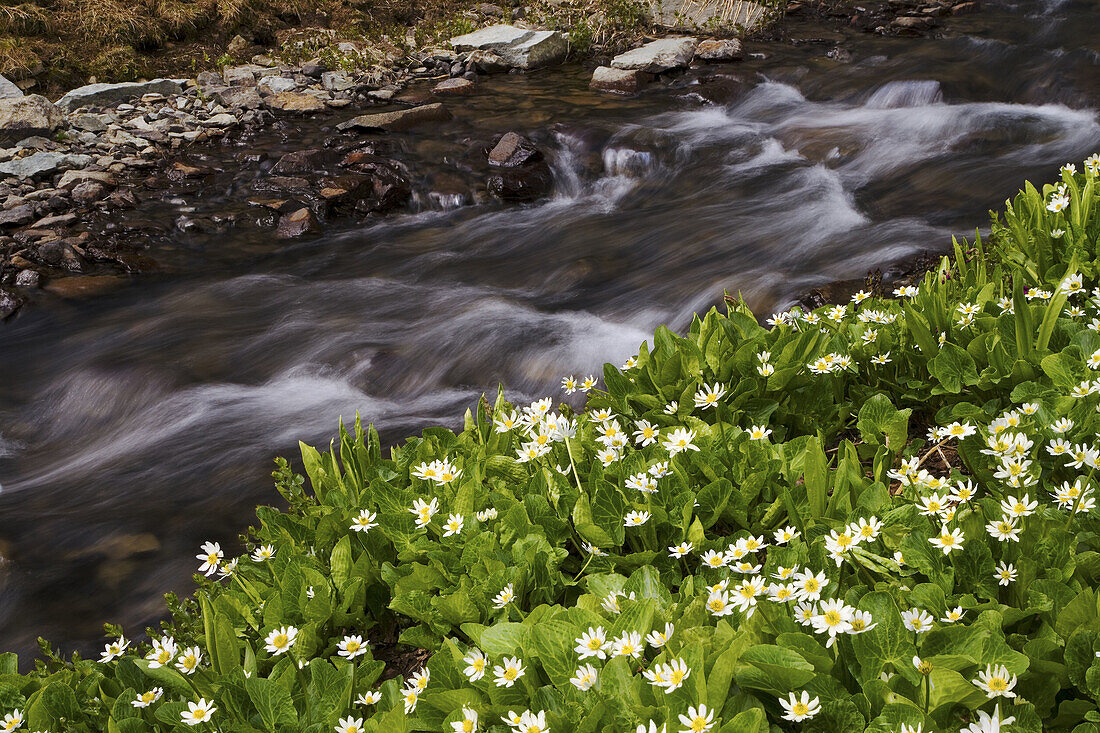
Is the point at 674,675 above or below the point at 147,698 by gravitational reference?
above

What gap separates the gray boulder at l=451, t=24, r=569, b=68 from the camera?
12.0 m

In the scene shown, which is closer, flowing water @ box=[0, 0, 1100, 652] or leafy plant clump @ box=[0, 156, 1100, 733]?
leafy plant clump @ box=[0, 156, 1100, 733]

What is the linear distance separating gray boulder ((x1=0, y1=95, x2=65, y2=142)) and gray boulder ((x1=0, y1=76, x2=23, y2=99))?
230 mm

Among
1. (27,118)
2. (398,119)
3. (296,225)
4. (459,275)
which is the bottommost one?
(459,275)

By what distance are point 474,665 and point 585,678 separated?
289mm

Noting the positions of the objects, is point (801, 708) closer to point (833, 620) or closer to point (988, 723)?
point (833, 620)

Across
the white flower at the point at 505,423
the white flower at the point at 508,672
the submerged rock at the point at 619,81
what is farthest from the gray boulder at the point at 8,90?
the white flower at the point at 508,672

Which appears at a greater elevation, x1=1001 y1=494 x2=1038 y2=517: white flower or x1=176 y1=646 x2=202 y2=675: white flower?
x1=1001 y1=494 x2=1038 y2=517: white flower

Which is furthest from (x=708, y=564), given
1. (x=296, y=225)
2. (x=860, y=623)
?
(x=296, y=225)

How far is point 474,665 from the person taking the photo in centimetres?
202

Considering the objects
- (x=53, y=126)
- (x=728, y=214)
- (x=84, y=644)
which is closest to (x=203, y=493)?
(x=84, y=644)

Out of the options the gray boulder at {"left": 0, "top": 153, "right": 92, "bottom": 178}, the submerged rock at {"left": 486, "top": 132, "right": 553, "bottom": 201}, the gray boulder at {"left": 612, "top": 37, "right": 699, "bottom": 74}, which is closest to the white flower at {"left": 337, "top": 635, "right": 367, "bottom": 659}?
the submerged rock at {"left": 486, "top": 132, "right": 553, "bottom": 201}

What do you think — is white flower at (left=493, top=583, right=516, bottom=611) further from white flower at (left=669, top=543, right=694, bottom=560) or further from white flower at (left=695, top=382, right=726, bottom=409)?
white flower at (left=695, top=382, right=726, bottom=409)

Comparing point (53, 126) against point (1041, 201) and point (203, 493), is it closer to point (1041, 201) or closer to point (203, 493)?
point (203, 493)
